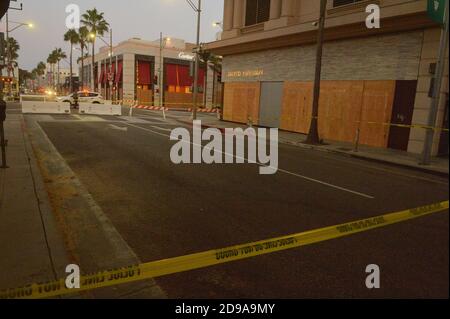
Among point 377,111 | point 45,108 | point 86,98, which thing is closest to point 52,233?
point 377,111

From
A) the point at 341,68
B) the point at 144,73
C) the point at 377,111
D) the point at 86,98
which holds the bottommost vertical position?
the point at 86,98

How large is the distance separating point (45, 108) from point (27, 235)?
2609 centimetres

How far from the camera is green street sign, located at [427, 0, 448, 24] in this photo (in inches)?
426

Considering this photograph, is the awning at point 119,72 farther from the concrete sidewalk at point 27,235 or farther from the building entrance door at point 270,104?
the concrete sidewalk at point 27,235

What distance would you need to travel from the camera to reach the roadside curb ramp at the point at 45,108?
26.9 meters

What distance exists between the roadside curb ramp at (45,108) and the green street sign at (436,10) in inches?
977

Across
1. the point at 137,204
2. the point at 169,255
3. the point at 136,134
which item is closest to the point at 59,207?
the point at 137,204

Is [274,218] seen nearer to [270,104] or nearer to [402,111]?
[402,111]

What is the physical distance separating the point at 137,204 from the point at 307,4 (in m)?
17.8

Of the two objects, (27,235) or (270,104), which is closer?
(27,235)

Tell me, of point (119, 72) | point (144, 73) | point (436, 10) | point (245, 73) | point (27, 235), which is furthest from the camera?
point (119, 72)

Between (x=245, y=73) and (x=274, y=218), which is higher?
(x=245, y=73)

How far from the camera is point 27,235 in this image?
179 inches

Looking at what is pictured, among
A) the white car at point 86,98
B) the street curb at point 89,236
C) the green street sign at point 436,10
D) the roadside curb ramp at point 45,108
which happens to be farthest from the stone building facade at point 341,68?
the white car at point 86,98
